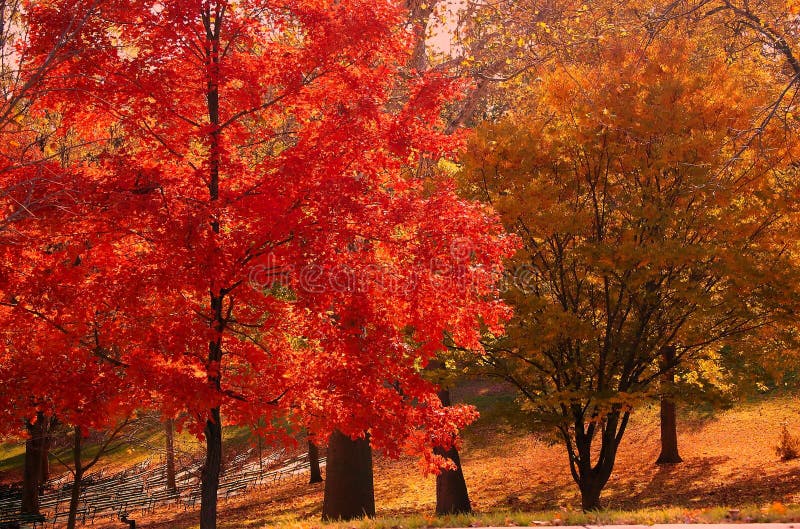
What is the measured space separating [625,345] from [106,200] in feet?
30.3

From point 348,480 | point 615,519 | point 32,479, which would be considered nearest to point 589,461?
point 348,480

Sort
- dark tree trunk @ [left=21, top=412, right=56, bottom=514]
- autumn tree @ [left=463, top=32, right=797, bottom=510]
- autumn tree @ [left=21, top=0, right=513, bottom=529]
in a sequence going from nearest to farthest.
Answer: autumn tree @ [left=21, top=0, right=513, bottom=529], autumn tree @ [left=463, top=32, right=797, bottom=510], dark tree trunk @ [left=21, top=412, right=56, bottom=514]

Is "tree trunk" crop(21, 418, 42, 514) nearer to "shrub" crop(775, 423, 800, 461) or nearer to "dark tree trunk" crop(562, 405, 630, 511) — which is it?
"dark tree trunk" crop(562, 405, 630, 511)

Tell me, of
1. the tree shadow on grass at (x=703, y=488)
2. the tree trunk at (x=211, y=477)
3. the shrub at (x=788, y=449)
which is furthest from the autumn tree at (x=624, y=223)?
the shrub at (x=788, y=449)

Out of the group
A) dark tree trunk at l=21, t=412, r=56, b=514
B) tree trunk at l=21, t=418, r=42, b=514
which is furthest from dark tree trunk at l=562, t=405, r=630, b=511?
tree trunk at l=21, t=418, r=42, b=514

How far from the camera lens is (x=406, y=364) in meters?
9.33

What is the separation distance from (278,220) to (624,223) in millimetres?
7191

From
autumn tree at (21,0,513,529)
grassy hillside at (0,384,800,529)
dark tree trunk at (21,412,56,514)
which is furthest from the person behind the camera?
dark tree trunk at (21,412,56,514)

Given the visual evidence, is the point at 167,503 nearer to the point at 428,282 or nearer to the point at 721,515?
the point at 428,282

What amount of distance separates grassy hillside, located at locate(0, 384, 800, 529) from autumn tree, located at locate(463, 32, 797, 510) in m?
2.13

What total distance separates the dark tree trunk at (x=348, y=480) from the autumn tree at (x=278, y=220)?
18.3 ft

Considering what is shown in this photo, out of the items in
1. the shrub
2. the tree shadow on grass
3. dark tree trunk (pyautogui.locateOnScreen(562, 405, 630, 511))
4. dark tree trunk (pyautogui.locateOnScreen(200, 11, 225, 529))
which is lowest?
the tree shadow on grass

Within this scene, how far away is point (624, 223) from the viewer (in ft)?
43.1

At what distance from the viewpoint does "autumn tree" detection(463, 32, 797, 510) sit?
12.2m
